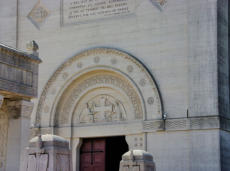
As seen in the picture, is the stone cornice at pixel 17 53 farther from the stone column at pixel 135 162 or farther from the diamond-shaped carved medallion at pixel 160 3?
the diamond-shaped carved medallion at pixel 160 3

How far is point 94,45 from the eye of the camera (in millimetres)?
23828

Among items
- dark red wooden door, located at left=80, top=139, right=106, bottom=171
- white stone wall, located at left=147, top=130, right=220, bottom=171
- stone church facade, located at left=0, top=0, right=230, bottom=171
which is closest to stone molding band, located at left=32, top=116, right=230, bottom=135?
stone church facade, located at left=0, top=0, right=230, bottom=171

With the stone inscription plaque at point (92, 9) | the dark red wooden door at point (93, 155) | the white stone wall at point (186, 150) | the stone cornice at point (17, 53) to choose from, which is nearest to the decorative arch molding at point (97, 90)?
the dark red wooden door at point (93, 155)

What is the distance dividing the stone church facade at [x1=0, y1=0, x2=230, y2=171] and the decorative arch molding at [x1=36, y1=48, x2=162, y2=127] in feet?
0.13

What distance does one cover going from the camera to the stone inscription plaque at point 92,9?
23.5 m

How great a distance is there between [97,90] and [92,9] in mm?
3392

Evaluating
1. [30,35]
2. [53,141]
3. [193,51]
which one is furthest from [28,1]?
[53,141]

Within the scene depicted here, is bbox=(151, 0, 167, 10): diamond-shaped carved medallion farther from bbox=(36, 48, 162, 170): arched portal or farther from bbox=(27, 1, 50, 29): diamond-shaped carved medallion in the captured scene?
bbox=(27, 1, 50, 29): diamond-shaped carved medallion

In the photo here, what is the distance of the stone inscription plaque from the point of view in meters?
23.5

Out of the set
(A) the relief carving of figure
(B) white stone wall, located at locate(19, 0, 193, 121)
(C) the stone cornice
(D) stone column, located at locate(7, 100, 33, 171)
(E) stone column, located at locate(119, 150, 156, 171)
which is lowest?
(E) stone column, located at locate(119, 150, 156, 171)

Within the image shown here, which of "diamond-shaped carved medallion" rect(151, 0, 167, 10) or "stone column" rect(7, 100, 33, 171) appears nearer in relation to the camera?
"stone column" rect(7, 100, 33, 171)

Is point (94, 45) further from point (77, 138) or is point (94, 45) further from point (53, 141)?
point (53, 141)

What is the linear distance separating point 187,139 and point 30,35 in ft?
28.3

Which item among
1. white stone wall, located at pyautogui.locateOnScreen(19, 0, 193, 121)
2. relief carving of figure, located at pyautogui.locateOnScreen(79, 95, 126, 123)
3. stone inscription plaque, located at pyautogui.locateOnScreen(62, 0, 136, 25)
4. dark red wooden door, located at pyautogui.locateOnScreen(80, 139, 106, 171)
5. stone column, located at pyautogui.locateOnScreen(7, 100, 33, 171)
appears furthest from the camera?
dark red wooden door, located at pyautogui.locateOnScreen(80, 139, 106, 171)
